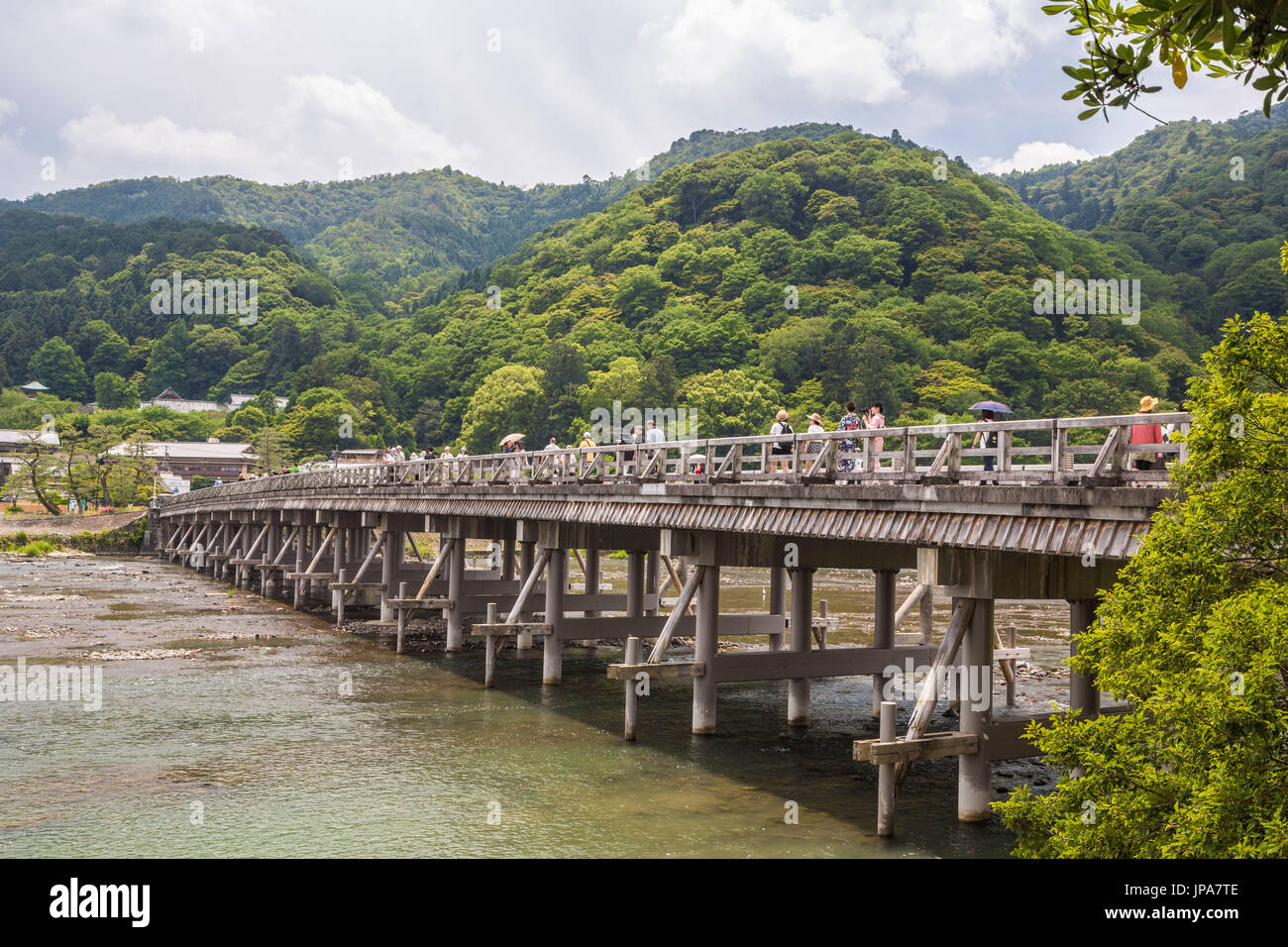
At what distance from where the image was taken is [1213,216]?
9856 cm

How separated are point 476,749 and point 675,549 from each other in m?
4.47

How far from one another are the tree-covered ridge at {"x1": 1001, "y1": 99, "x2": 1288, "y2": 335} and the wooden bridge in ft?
165

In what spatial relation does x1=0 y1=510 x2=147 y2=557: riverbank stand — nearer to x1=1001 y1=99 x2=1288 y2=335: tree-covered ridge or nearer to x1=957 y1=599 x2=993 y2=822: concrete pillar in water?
x1=1001 y1=99 x2=1288 y2=335: tree-covered ridge

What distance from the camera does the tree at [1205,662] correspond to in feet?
21.0

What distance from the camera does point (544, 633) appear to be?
909 inches

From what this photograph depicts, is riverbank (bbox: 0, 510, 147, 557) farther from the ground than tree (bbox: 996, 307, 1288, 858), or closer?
closer

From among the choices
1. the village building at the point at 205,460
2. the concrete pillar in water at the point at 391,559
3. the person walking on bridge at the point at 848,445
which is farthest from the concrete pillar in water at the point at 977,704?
the village building at the point at 205,460

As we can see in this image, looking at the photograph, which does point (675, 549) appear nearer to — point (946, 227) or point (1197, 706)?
point (1197, 706)

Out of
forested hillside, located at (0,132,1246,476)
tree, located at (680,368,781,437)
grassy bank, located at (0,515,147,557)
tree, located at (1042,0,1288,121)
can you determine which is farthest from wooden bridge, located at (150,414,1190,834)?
forested hillside, located at (0,132,1246,476)

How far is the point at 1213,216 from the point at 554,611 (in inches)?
3732

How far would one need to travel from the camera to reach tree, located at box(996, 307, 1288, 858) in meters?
6.41

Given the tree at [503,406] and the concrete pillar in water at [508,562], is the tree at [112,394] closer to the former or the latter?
the tree at [503,406]

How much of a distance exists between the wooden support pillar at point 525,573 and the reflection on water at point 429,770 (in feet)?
3.35

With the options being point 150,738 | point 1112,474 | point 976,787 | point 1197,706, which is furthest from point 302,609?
point 1197,706
